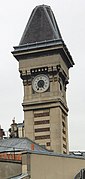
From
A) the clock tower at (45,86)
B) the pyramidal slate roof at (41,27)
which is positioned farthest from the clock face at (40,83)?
the pyramidal slate roof at (41,27)

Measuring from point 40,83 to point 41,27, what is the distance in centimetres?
1058

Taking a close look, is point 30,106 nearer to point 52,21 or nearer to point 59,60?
point 59,60

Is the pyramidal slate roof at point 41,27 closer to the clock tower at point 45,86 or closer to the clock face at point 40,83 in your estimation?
the clock tower at point 45,86

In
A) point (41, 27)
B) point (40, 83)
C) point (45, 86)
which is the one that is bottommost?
point (45, 86)

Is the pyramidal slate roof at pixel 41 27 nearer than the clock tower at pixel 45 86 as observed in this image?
No

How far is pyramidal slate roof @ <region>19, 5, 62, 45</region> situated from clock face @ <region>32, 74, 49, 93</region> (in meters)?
6.62

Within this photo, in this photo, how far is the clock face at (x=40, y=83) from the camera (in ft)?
249

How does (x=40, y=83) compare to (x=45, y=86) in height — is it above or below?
above

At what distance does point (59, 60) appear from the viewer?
7644 centimetres

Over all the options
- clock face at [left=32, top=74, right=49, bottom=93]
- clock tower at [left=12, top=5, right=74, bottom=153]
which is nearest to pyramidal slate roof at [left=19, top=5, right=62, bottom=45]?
clock tower at [left=12, top=5, right=74, bottom=153]

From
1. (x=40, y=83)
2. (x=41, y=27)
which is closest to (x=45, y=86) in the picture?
(x=40, y=83)

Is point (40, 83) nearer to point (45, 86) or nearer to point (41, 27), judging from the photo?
point (45, 86)

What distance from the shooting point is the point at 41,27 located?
8194 cm

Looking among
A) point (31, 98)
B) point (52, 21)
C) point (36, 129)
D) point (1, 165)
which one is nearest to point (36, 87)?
point (31, 98)
